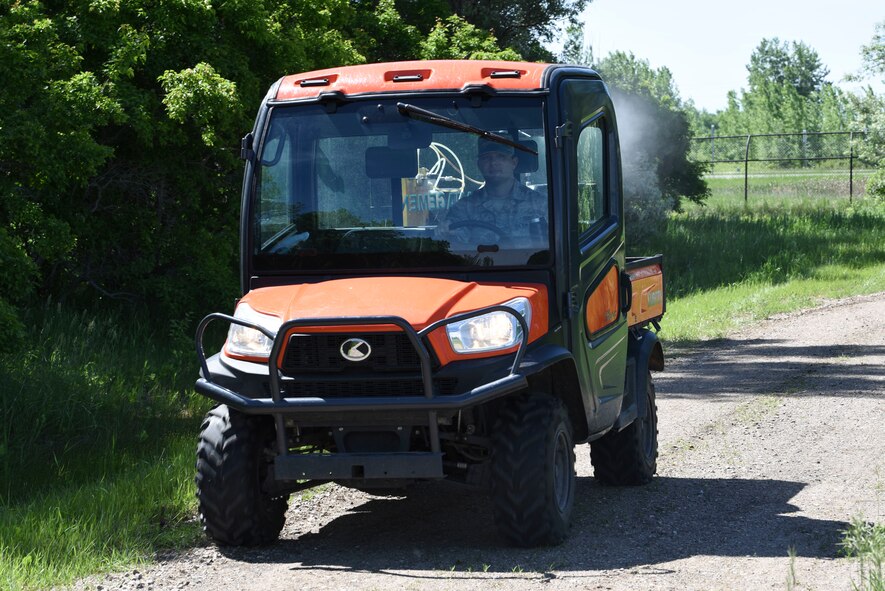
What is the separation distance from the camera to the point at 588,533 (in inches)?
265

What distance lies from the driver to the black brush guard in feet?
2.28

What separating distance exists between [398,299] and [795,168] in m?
58.8

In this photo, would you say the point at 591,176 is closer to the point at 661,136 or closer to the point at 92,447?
the point at 92,447

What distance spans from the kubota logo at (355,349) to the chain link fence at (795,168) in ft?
134

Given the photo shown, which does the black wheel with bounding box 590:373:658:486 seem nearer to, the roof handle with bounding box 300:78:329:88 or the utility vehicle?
the utility vehicle

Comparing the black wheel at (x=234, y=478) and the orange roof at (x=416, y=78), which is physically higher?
the orange roof at (x=416, y=78)

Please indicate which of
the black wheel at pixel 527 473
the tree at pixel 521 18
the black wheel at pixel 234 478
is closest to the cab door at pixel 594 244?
the black wheel at pixel 527 473

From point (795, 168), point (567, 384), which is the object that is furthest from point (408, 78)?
point (795, 168)

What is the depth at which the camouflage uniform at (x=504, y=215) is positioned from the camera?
21.5 ft

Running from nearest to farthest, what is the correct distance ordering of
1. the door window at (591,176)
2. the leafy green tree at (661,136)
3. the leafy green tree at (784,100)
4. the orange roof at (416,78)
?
1. the orange roof at (416,78)
2. the door window at (591,176)
3. the leafy green tree at (661,136)
4. the leafy green tree at (784,100)

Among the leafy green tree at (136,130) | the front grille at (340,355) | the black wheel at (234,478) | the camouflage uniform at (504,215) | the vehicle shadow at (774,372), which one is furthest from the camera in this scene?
the vehicle shadow at (774,372)

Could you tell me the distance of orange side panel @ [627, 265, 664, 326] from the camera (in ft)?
27.1

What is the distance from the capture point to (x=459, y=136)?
21.9 feet

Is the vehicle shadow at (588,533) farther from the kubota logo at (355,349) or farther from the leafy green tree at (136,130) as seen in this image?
the leafy green tree at (136,130)
